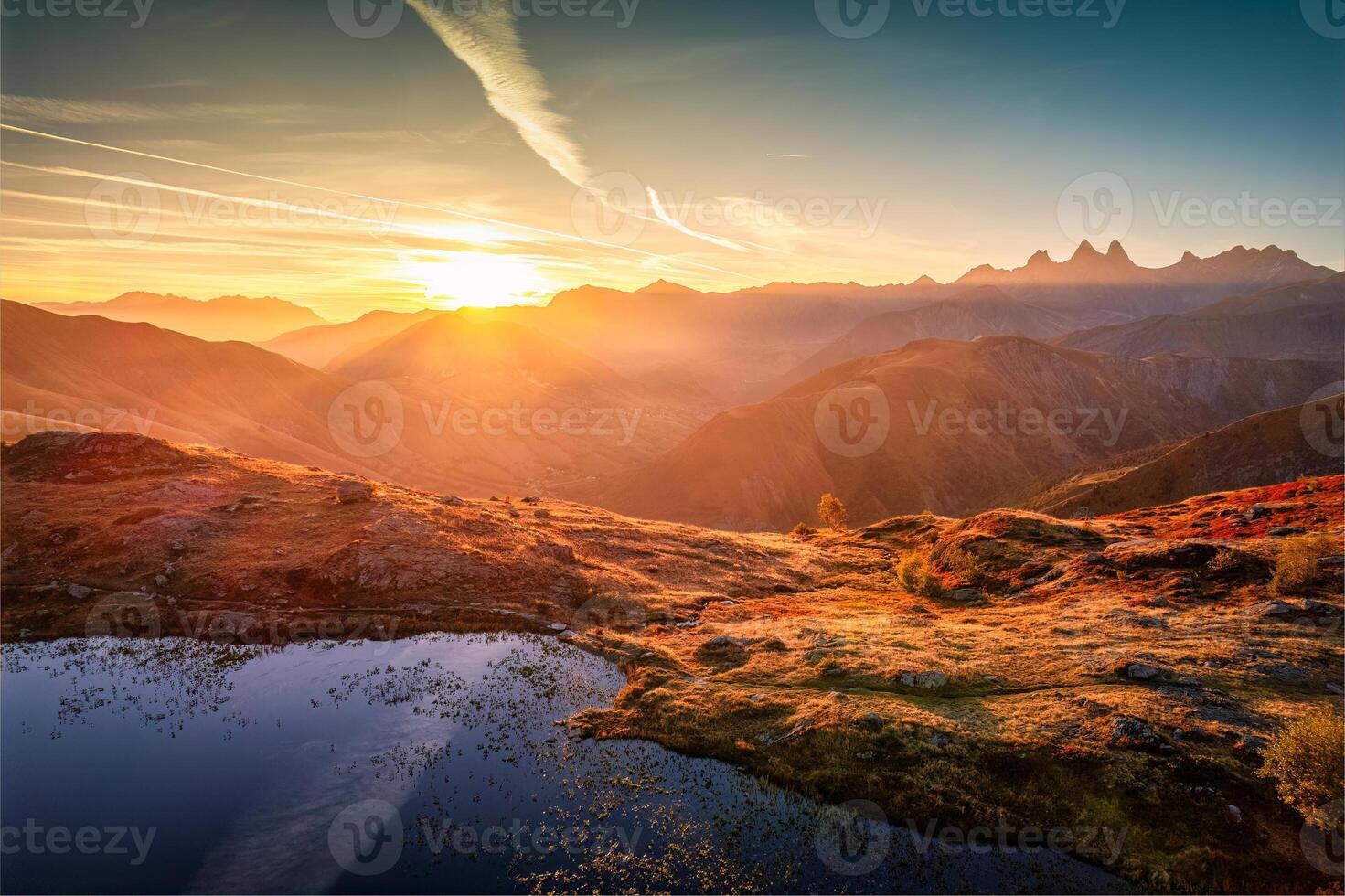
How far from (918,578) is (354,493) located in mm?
50743

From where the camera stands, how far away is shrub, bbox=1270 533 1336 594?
116 ft

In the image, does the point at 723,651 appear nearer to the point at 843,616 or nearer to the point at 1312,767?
the point at 843,616

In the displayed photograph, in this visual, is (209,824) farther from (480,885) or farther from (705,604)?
(705,604)

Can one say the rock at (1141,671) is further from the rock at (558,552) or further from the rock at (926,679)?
the rock at (558,552)

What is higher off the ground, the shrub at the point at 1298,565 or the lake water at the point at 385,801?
the shrub at the point at 1298,565

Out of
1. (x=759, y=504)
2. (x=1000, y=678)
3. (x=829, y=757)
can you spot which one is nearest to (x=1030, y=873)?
(x=829, y=757)

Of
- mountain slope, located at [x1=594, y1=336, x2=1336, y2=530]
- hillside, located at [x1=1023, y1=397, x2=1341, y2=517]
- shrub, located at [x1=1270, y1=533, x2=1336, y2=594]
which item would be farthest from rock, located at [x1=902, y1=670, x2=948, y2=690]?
mountain slope, located at [x1=594, y1=336, x2=1336, y2=530]

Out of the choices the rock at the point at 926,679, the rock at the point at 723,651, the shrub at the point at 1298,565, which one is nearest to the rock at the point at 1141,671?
the rock at the point at 926,679

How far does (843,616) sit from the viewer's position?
46344mm

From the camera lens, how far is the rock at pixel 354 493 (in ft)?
186

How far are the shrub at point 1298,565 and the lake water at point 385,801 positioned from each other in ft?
85.6

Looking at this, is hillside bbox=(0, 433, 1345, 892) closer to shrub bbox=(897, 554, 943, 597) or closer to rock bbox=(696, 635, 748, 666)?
rock bbox=(696, 635, 748, 666)

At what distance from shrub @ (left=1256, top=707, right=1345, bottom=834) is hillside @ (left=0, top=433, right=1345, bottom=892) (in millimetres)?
695

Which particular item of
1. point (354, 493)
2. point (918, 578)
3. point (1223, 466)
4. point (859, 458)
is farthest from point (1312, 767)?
point (859, 458)
